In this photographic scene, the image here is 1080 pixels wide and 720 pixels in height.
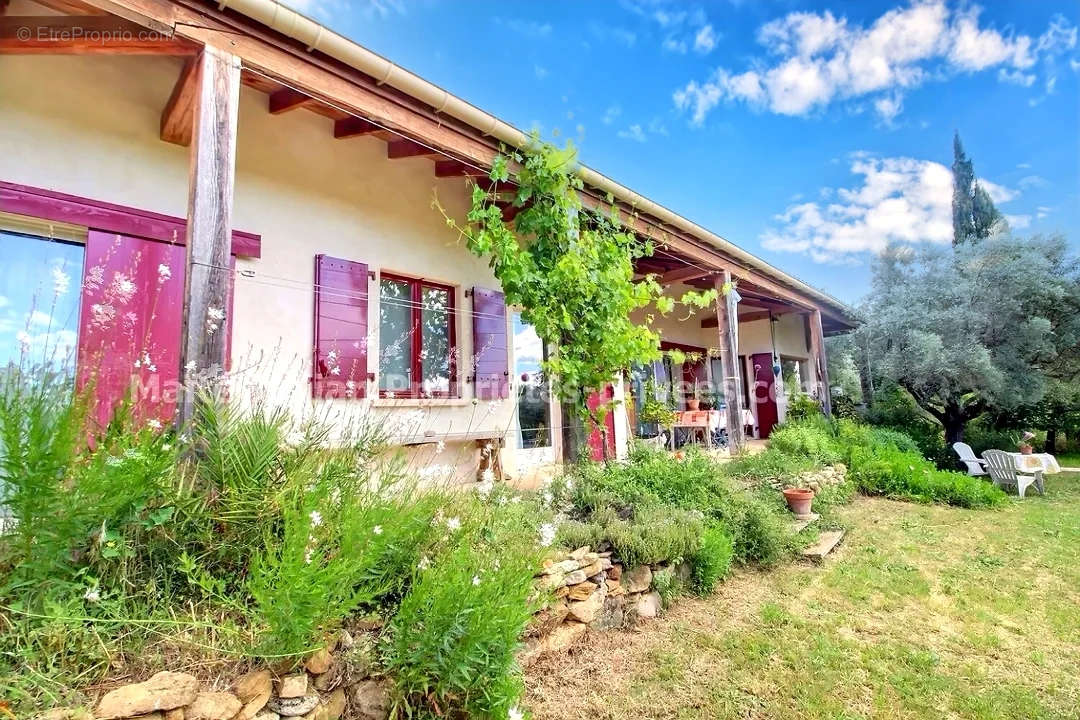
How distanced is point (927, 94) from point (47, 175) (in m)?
17.5

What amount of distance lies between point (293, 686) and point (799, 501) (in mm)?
5349

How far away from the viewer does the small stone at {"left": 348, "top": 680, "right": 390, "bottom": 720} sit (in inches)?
70.9

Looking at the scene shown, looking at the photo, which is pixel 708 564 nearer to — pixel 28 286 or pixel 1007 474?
pixel 28 286

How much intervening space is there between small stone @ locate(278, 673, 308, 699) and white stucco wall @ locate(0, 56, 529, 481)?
3.90ft

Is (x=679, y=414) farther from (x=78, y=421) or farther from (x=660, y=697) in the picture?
(x=78, y=421)

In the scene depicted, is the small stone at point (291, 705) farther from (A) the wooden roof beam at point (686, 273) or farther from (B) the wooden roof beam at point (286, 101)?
(A) the wooden roof beam at point (686, 273)

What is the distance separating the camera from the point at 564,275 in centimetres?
443

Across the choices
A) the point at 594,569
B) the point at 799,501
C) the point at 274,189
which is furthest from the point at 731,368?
the point at 274,189

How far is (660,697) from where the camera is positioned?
2.38 meters

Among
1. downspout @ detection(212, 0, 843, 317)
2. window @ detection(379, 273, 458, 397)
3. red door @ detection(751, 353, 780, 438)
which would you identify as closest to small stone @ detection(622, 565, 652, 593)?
window @ detection(379, 273, 458, 397)

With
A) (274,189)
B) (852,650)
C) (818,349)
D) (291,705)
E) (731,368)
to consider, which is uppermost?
(274,189)

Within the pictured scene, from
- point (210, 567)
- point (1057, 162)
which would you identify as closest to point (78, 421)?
point (210, 567)

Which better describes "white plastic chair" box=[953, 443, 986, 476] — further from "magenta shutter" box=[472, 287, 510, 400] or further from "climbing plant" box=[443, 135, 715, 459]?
"magenta shutter" box=[472, 287, 510, 400]

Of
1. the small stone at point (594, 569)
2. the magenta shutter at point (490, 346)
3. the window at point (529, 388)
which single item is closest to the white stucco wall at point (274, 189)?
the magenta shutter at point (490, 346)
